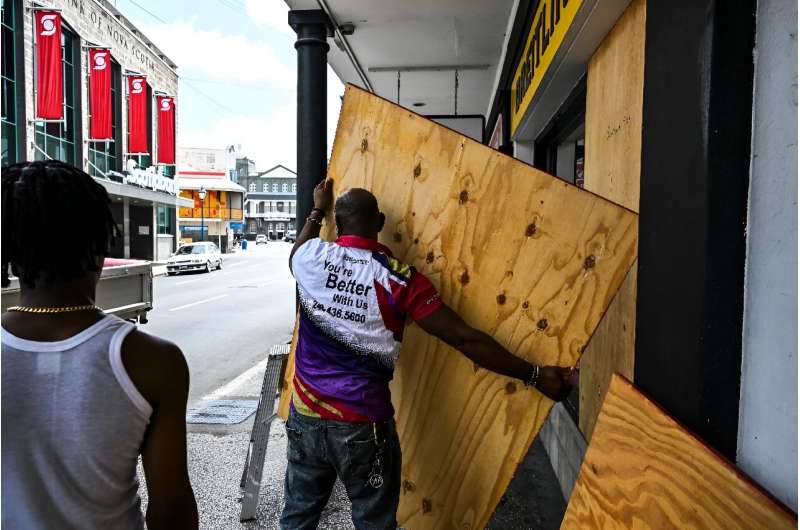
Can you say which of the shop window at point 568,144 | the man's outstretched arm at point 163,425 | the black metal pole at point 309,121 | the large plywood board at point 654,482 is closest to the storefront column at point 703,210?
the large plywood board at point 654,482

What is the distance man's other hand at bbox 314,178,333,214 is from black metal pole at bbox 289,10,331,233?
155cm

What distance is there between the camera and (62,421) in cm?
119

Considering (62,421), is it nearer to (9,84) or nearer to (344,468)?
(344,468)

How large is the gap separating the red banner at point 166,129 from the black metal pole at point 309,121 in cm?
2671

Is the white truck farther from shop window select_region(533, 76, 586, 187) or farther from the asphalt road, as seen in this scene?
shop window select_region(533, 76, 586, 187)

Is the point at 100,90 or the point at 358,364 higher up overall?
the point at 100,90

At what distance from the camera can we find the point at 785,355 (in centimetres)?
116

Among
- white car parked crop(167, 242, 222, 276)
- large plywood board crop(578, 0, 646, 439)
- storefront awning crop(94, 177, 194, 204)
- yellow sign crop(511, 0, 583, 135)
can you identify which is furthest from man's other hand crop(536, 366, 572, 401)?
white car parked crop(167, 242, 222, 276)

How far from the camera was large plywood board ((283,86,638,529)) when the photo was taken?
81.0 inches

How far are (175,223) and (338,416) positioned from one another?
111 feet

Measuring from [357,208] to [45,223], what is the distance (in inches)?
49.7

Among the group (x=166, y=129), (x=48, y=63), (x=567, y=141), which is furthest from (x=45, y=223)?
(x=166, y=129)

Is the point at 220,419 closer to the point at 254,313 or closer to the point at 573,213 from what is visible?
the point at 573,213

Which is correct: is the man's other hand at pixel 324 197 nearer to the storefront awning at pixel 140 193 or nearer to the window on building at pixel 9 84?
the window on building at pixel 9 84
